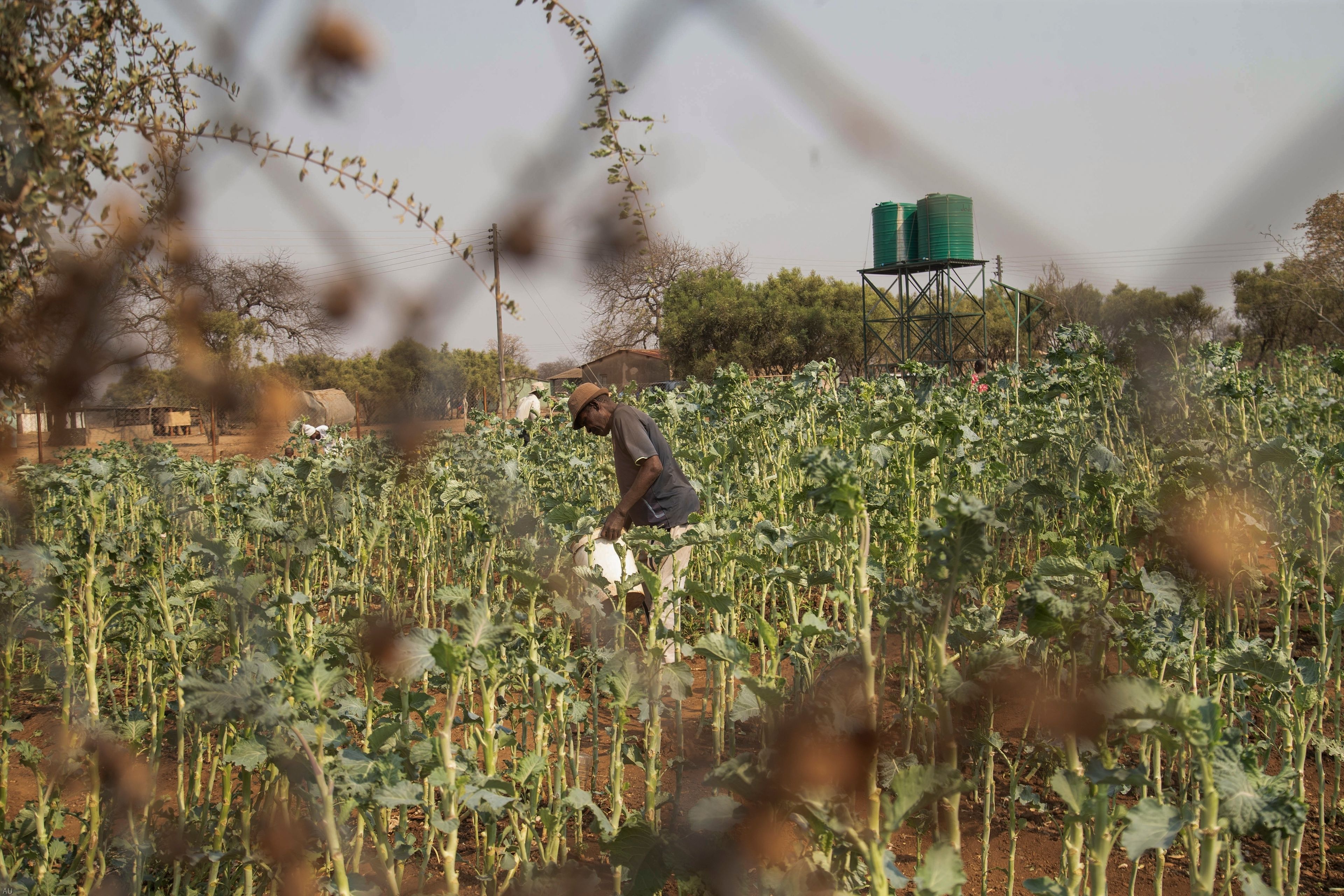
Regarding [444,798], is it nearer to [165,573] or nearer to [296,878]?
[296,878]

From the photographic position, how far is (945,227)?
2.12 ft

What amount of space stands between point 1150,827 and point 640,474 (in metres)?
3.29

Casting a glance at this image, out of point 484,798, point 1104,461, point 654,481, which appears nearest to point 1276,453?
point 1104,461

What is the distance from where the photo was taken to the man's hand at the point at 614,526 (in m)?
4.33

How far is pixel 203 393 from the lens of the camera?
22.0 inches

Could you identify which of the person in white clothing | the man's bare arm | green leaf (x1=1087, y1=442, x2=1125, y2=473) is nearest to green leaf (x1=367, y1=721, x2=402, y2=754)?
green leaf (x1=1087, y1=442, x2=1125, y2=473)

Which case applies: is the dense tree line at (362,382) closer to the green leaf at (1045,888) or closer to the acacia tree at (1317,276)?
the acacia tree at (1317,276)

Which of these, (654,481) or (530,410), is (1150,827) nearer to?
(654,481)

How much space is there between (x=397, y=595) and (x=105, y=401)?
20.2 feet

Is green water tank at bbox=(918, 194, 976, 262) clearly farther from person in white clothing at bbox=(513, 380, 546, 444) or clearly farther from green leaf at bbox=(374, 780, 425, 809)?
person in white clothing at bbox=(513, 380, 546, 444)

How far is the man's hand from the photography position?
4332 mm

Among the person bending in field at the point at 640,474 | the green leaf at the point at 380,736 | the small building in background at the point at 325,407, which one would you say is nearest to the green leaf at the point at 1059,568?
the green leaf at the point at 380,736

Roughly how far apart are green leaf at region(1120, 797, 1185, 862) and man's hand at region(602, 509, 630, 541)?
308 cm

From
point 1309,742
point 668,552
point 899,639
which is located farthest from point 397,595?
point 1309,742
